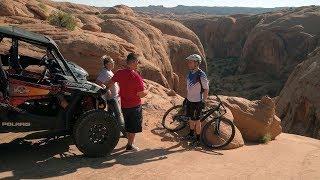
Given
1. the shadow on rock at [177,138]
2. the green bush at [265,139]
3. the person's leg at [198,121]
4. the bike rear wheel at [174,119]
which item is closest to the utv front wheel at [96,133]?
the shadow on rock at [177,138]

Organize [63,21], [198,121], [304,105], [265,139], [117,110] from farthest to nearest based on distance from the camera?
[304,105]
[63,21]
[265,139]
[198,121]
[117,110]

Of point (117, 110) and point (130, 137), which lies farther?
point (117, 110)

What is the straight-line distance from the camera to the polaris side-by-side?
7.48 metres

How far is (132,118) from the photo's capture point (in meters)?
8.47

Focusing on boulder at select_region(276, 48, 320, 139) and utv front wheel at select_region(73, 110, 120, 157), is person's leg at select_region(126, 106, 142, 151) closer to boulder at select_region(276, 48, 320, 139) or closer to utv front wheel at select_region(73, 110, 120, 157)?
utv front wheel at select_region(73, 110, 120, 157)

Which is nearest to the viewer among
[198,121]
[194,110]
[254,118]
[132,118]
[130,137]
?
[132,118]

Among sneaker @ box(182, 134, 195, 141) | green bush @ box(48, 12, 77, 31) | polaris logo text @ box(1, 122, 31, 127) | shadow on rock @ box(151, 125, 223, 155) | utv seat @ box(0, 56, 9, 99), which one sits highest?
green bush @ box(48, 12, 77, 31)

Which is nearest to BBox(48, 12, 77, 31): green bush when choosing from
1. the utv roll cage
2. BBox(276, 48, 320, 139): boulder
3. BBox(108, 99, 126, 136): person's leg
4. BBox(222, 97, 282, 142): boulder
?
BBox(222, 97, 282, 142): boulder

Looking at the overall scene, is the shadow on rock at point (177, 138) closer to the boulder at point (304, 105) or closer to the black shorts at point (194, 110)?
the black shorts at point (194, 110)

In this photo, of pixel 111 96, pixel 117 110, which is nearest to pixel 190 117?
pixel 117 110

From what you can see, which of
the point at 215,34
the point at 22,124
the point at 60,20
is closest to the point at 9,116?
the point at 22,124

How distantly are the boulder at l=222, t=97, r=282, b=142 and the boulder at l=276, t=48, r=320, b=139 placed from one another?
13058 mm

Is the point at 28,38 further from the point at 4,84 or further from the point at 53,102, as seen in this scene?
the point at 53,102

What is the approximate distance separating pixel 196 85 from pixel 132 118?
1620 mm
